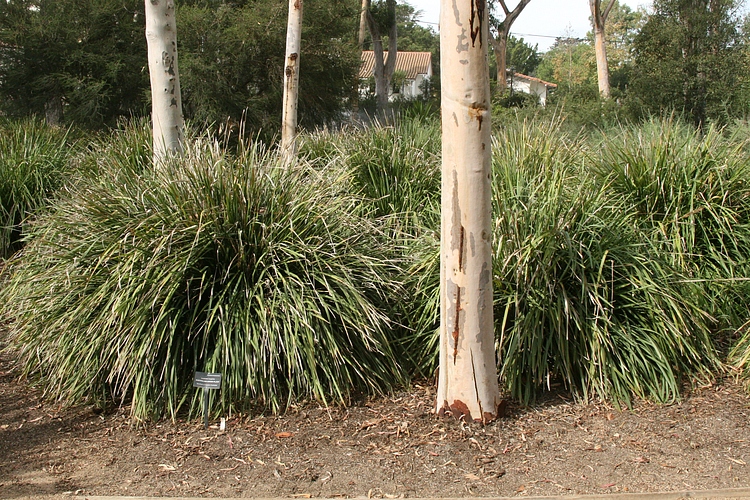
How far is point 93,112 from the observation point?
58.1ft

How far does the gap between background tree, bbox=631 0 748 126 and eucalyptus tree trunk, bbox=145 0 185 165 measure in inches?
511

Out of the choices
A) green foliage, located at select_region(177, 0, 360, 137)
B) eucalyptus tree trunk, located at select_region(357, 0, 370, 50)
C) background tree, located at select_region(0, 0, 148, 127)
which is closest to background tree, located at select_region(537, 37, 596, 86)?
eucalyptus tree trunk, located at select_region(357, 0, 370, 50)

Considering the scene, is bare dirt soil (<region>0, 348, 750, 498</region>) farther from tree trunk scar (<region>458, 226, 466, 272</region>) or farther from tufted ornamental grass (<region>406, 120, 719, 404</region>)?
tree trunk scar (<region>458, 226, 466, 272</region>)

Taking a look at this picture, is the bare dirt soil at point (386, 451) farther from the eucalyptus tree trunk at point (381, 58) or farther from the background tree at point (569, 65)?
the background tree at point (569, 65)

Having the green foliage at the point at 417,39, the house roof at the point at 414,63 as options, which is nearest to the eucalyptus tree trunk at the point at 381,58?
the house roof at the point at 414,63

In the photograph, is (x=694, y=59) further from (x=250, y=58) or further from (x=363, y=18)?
(x=363, y=18)

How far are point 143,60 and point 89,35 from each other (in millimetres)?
1550

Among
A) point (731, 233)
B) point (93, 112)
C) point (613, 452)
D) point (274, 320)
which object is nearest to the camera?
point (613, 452)

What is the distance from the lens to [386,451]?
4.86m

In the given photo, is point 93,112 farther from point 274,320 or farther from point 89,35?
point 274,320

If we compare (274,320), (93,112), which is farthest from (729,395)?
(93,112)

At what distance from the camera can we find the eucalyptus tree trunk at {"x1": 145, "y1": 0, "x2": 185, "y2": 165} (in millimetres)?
7422

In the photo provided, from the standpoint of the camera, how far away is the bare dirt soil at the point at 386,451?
4.42 m

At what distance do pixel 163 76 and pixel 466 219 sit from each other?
165 inches
